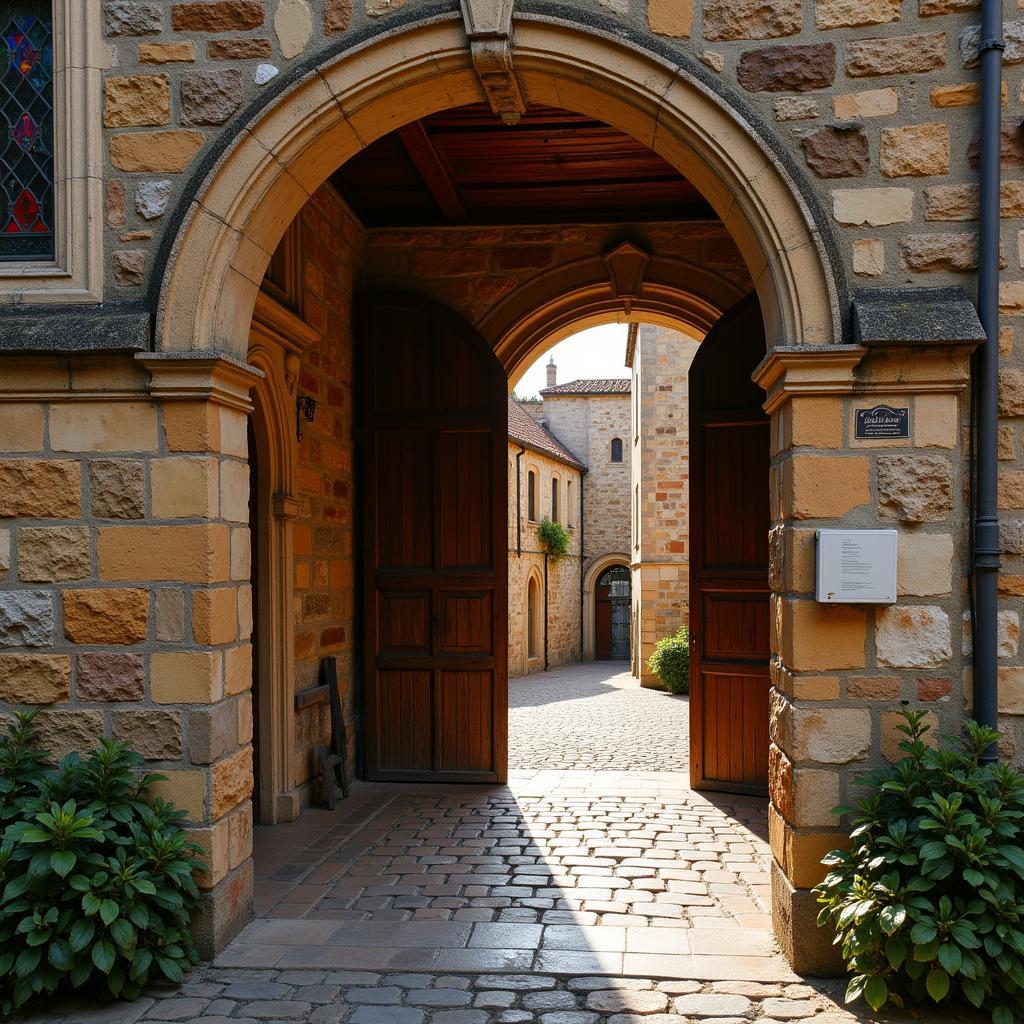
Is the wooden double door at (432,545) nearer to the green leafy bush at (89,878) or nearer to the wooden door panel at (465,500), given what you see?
the wooden door panel at (465,500)

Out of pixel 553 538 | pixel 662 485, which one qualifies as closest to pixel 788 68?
pixel 662 485

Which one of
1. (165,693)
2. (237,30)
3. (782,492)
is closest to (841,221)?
(782,492)

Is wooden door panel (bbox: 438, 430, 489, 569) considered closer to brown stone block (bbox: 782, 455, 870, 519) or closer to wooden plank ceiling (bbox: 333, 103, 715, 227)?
wooden plank ceiling (bbox: 333, 103, 715, 227)

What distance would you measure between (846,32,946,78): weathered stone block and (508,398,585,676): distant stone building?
16283mm

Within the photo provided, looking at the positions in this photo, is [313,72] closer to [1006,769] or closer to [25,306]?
[25,306]

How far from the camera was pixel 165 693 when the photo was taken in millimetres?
3609

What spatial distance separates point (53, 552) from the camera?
12.0ft

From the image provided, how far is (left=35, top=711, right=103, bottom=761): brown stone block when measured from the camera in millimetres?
3627

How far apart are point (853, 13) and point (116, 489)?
10.7ft

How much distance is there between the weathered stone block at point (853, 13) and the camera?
3492 mm

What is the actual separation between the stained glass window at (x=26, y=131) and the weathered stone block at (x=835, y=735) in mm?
3425

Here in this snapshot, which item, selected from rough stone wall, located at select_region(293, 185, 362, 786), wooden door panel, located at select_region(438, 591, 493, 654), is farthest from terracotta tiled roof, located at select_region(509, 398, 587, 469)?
wooden door panel, located at select_region(438, 591, 493, 654)

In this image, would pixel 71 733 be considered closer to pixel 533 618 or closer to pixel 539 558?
pixel 533 618

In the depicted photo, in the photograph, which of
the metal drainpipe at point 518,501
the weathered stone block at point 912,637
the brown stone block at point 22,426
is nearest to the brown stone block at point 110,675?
the brown stone block at point 22,426
